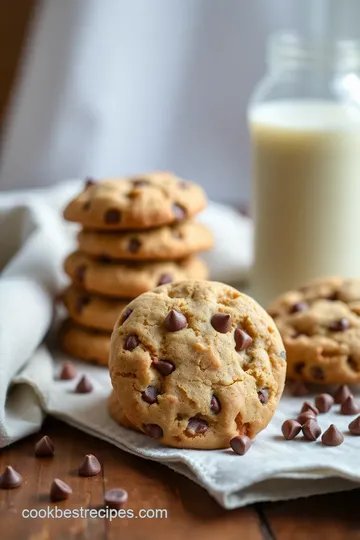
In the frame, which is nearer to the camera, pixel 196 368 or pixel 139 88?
pixel 196 368

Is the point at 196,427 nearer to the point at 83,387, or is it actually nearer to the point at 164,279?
the point at 83,387

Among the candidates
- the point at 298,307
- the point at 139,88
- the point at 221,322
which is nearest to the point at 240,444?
the point at 221,322

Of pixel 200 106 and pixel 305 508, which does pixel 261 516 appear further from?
pixel 200 106

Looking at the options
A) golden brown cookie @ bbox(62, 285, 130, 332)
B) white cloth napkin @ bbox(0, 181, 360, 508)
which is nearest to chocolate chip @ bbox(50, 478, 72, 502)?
white cloth napkin @ bbox(0, 181, 360, 508)

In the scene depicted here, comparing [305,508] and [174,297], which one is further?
[174,297]

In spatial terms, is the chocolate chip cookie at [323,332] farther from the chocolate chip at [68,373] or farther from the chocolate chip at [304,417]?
the chocolate chip at [68,373]

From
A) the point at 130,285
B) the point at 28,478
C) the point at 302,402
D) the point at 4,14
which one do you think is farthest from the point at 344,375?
the point at 4,14

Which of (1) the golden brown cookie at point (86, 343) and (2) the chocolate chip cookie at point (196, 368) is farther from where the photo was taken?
(1) the golden brown cookie at point (86, 343)

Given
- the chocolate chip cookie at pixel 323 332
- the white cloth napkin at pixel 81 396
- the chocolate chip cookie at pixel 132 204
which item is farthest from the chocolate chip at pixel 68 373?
the chocolate chip cookie at pixel 323 332
